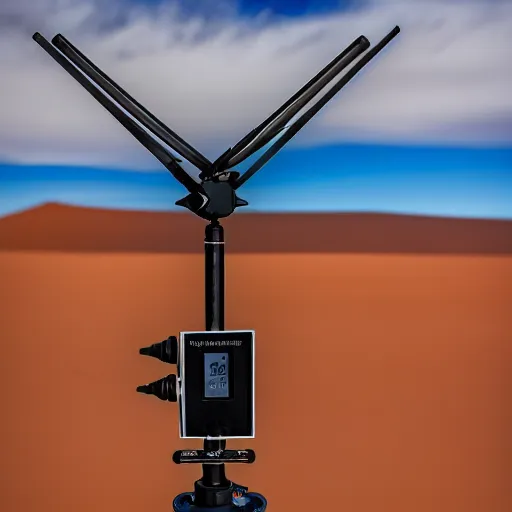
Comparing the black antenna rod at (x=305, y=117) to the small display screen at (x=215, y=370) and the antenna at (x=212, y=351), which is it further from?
the small display screen at (x=215, y=370)

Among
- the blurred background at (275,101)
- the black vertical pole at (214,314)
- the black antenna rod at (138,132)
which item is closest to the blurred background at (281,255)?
the blurred background at (275,101)

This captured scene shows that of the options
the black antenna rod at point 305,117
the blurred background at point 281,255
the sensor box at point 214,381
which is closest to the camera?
the sensor box at point 214,381

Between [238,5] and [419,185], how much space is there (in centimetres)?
45

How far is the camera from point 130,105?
3.45 ft

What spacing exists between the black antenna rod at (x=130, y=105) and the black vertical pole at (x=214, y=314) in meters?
0.11

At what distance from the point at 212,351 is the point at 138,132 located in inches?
13.6

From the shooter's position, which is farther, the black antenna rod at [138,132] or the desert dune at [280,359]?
the desert dune at [280,359]

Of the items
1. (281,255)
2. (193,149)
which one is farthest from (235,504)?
(193,149)

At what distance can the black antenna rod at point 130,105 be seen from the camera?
1.04 meters

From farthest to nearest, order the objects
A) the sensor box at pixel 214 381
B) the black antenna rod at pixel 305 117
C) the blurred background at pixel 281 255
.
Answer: the blurred background at pixel 281 255, the black antenna rod at pixel 305 117, the sensor box at pixel 214 381

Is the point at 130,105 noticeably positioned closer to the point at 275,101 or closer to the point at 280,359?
the point at 275,101

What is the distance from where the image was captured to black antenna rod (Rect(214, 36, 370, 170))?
40.7 inches

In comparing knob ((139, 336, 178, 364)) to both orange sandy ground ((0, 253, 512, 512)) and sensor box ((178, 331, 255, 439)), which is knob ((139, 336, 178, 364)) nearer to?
sensor box ((178, 331, 255, 439))

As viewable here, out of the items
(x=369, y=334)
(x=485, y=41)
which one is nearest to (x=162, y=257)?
(x=369, y=334)
